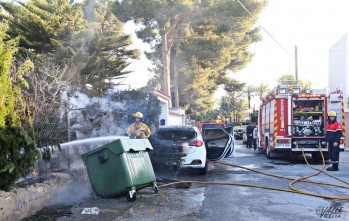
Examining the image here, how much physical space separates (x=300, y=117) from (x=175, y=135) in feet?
21.0

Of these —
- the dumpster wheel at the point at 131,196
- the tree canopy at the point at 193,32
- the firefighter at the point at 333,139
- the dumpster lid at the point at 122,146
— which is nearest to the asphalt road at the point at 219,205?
the dumpster wheel at the point at 131,196

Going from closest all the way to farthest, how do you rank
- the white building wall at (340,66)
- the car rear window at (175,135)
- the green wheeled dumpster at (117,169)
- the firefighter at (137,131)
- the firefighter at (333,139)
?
the green wheeled dumpster at (117,169) < the firefighter at (137,131) < the car rear window at (175,135) < the firefighter at (333,139) < the white building wall at (340,66)

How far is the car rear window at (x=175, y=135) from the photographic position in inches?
414

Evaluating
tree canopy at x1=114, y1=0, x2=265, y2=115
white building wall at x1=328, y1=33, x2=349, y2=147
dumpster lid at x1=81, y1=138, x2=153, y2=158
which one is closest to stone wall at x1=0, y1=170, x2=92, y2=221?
dumpster lid at x1=81, y1=138, x2=153, y2=158

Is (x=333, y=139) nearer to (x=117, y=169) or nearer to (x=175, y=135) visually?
(x=175, y=135)

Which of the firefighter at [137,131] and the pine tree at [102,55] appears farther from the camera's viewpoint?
the pine tree at [102,55]

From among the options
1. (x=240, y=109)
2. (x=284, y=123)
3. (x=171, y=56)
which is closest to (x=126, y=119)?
(x=284, y=123)

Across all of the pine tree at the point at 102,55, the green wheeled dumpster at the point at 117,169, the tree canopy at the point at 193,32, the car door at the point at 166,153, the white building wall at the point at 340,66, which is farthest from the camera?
the white building wall at the point at 340,66

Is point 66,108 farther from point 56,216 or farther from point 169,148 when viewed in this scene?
point 56,216

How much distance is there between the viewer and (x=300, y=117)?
49.5 feet

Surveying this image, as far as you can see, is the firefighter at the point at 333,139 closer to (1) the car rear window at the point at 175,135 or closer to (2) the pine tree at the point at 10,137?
(1) the car rear window at the point at 175,135

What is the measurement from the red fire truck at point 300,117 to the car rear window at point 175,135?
17.2 feet

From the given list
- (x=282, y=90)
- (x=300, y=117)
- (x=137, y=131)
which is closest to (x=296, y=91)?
(x=282, y=90)

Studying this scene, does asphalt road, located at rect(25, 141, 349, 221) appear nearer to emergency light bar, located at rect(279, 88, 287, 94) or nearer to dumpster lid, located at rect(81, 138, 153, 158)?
dumpster lid, located at rect(81, 138, 153, 158)
